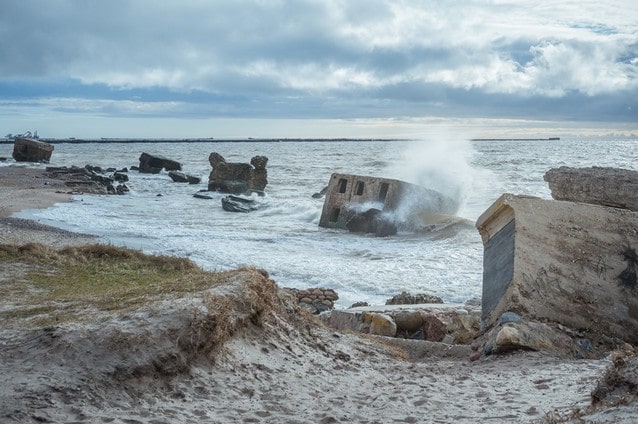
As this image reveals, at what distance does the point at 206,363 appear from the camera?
6.07 meters

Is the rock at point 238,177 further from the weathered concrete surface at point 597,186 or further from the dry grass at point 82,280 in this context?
the weathered concrete surface at point 597,186

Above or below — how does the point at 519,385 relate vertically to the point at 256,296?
below

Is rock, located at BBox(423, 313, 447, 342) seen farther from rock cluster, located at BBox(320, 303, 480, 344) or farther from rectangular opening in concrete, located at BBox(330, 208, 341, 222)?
rectangular opening in concrete, located at BBox(330, 208, 341, 222)

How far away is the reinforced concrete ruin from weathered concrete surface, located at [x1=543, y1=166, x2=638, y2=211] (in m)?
12.9

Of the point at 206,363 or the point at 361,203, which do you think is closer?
the point at 206,363

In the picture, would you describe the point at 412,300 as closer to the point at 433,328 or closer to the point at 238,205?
the point at 433,328

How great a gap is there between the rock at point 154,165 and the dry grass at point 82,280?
151ft

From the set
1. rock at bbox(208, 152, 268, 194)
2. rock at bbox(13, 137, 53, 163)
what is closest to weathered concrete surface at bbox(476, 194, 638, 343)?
rock at bbox(208, 152, 268, 194)

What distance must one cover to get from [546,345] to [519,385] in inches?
67.0

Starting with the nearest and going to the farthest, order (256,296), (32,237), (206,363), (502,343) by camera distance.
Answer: (206,363) < (256,296) < (502,343) < (32,237)

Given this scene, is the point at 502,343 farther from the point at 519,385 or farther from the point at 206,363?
the point at 206,363

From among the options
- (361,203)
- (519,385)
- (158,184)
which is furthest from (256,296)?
(158,184)

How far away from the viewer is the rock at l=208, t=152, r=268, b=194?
41.4 m

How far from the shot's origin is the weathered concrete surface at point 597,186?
34.7 ft
